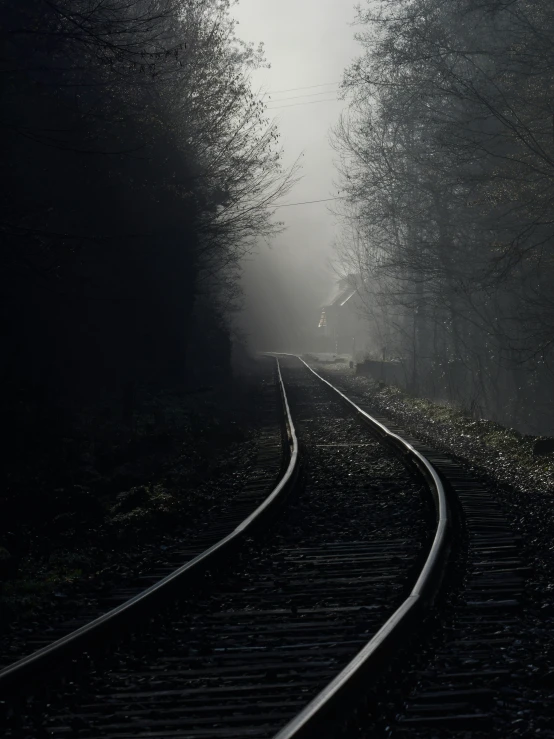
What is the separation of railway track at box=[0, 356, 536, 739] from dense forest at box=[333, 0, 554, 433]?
34.4 ft

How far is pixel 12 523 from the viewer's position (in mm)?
9125

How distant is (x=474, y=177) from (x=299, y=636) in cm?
1493

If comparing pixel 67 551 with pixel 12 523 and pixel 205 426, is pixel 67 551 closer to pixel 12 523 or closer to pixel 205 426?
pixel 12 523

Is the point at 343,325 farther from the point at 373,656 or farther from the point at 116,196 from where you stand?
the point at 373,656

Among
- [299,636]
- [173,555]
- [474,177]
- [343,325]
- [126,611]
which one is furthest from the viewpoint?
[343,325]

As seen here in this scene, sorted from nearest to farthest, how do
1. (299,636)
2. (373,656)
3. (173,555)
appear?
1. (373,656)
2. (299,636)
3. (173,555)

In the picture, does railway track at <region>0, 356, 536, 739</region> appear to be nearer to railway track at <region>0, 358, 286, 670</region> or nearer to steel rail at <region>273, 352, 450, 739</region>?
steel rail at <region>273, 352, 450, 739</region>

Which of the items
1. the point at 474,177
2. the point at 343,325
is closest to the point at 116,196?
the point at 474,177

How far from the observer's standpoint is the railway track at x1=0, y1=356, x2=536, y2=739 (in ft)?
13.0

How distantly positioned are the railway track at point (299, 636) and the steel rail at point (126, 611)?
0.7 inches

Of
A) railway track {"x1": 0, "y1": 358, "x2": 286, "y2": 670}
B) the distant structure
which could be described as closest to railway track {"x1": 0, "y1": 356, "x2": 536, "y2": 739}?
railway track {"x1": 0, "y1": 358, "x2": 286, "y2": 670}

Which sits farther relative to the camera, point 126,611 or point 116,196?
point 116,196

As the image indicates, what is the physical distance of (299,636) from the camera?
204 inches

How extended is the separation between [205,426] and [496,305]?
17.5 m
